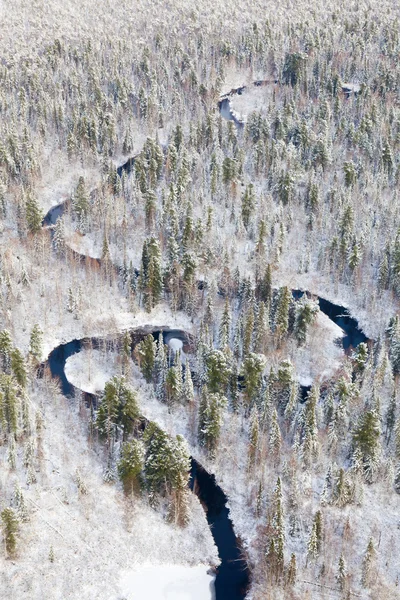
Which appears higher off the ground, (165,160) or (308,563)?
(165,160)

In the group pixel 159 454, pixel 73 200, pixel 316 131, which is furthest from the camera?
pixel 316 131

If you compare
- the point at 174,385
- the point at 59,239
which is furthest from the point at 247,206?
the point at 174,385

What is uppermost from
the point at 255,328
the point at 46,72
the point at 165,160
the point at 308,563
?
the point at 46,72

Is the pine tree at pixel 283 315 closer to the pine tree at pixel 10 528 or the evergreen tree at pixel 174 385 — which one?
the evergreen tree at pixel 174 385

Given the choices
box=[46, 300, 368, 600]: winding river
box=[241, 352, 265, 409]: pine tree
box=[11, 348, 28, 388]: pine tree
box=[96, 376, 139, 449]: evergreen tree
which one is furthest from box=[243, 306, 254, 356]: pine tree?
box=[11, 348, 28, 388]: pine tree

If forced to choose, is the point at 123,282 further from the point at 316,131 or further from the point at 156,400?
the point at 316,131

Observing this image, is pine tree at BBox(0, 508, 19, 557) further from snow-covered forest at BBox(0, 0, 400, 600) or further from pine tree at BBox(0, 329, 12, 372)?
pine tree at BBox(0, 329, 12, 372)

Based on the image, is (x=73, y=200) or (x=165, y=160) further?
(x=165, y=160)

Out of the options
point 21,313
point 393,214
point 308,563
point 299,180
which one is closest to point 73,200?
point 21,313

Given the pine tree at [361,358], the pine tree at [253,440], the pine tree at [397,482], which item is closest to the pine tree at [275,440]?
the pine tree at [253,440]

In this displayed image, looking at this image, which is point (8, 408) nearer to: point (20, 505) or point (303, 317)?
point (20, 505)
